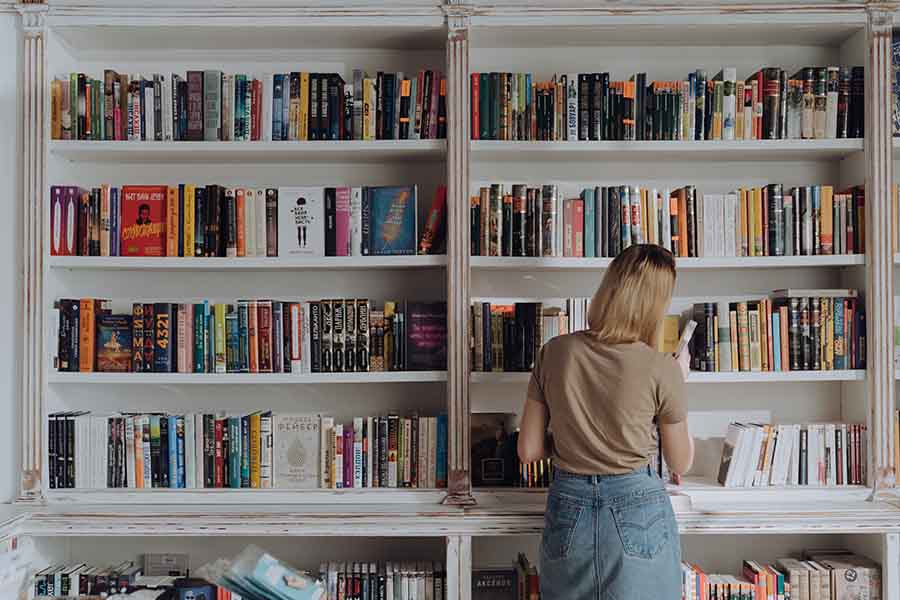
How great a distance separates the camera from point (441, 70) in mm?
3125

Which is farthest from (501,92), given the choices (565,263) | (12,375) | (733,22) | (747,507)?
(12,375)

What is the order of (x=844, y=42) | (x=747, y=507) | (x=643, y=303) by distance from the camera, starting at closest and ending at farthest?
(x=643, y=303) → (x=747, y=507) → (x=844, y=42)

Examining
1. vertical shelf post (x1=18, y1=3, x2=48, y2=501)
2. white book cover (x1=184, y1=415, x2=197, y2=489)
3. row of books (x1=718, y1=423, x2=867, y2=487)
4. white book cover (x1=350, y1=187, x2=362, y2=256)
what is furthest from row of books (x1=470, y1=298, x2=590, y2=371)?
vertical shelf post (x1=18, y1=3, x2=48, y2=501)

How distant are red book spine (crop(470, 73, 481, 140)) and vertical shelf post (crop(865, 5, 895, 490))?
49.8 inches

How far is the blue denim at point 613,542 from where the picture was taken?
2.27 m

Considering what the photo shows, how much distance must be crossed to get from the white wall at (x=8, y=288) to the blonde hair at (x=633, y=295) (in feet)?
6.08

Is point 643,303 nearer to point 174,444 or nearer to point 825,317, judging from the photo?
point 825,317

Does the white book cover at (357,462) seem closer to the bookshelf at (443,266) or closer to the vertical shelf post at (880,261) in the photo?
the bookshelf at (443,266)

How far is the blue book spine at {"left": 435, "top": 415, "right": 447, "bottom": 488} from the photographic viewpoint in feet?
9.39

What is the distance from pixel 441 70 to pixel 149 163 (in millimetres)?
1088

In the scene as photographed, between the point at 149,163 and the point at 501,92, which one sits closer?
the point at 501,92

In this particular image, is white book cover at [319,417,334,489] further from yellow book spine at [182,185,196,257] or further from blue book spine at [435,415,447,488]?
yellow book spine at [182,185,196,257]

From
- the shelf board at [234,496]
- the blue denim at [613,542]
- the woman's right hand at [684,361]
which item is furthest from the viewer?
the shelf board at [234,496]

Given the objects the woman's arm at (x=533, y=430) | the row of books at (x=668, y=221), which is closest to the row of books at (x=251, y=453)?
the woman's arm at (x=533, y=430)
